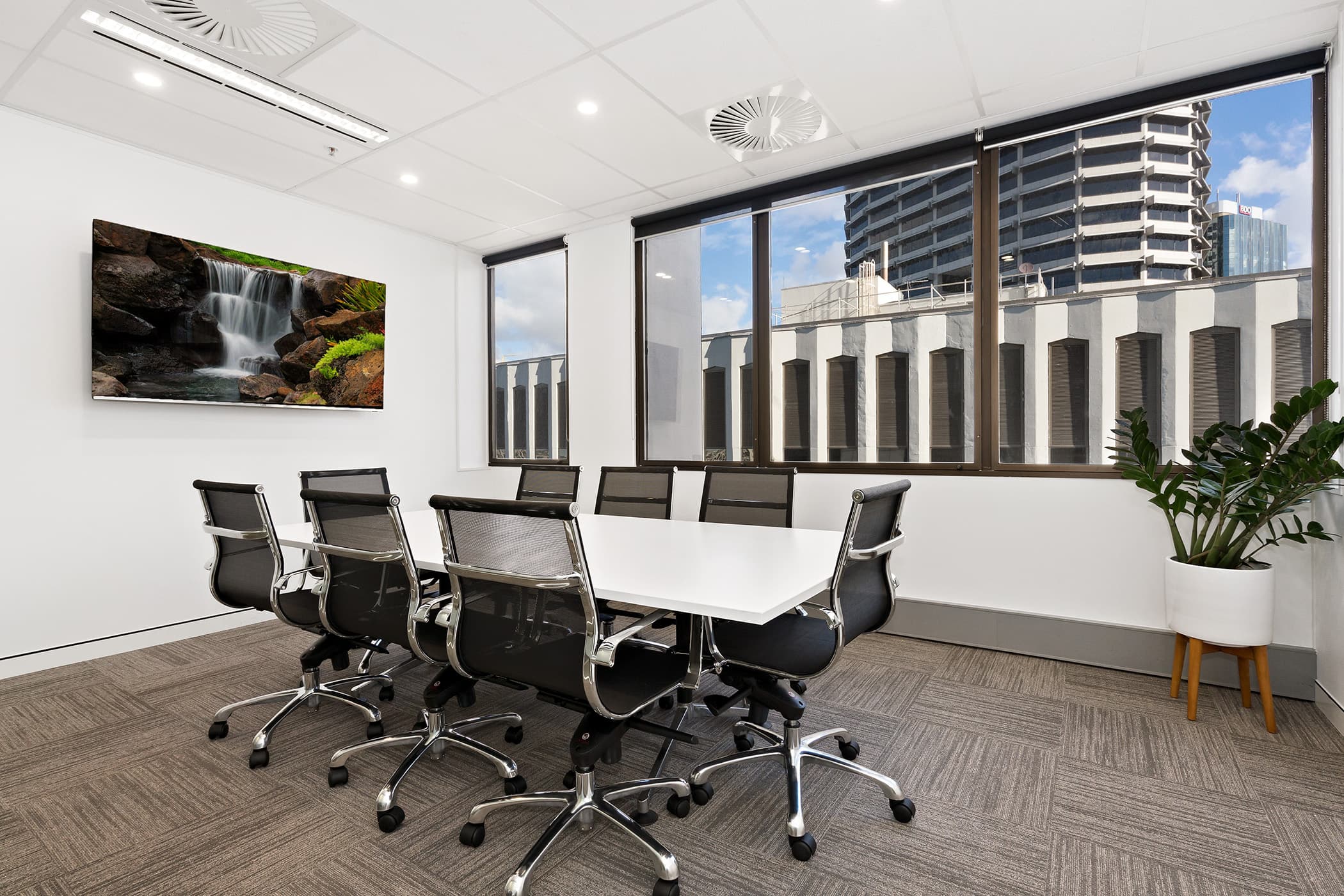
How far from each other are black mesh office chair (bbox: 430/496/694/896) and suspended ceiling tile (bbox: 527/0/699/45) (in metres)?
2.06

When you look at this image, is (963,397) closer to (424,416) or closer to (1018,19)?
(1018,19)

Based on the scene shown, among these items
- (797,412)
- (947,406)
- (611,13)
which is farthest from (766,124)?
(947,406)

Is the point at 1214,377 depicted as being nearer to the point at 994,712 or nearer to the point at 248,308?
the point at 994,712

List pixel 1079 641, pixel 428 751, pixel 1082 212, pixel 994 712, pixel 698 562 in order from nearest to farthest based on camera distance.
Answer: pixel 698 562
pixel 428 751
pixel 994 712
pixel 1079 641
pixel 1082 212

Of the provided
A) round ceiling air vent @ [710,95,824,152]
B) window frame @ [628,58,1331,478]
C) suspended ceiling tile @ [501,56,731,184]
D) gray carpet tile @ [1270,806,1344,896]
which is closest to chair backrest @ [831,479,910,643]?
gray carpet tile @ [1270,806,1344,896]

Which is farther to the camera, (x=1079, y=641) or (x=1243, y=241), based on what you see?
(x=1079, y=641)

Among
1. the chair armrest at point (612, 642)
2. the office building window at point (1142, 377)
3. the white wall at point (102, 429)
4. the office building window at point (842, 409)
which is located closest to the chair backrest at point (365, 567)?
the chair armrest at point (612, 642)

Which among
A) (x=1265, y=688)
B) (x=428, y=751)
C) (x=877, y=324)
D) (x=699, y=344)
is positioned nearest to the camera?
(x=428, y=751)

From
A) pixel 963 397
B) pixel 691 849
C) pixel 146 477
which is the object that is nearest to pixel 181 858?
pixel 691 849

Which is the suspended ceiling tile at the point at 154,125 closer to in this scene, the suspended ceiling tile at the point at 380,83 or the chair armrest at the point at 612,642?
the suspended ceiling tile at the point at 380,83

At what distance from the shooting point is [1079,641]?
3.34 meters

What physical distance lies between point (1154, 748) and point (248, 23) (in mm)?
4605

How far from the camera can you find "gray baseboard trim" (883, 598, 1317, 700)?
2.87 m

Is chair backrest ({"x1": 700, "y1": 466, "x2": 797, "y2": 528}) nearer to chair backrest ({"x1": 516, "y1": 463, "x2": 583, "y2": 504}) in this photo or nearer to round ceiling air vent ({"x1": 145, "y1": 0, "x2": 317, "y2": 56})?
chair backrest ({"x1": 516, "y1": 463, "x2": 583, "y2": 504})
